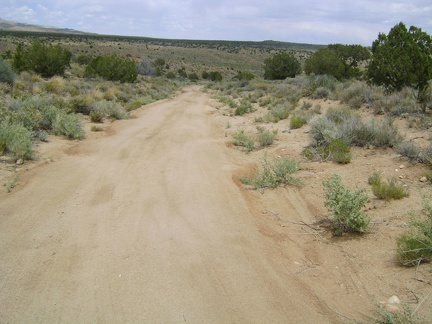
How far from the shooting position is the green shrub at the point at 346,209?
550 centimetres

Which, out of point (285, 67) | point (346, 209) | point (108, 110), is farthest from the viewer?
point (285, 67)

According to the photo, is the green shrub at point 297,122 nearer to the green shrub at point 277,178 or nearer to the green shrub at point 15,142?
the green shrub at point 277,178

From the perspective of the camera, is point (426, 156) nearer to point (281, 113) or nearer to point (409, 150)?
point (409, 150)

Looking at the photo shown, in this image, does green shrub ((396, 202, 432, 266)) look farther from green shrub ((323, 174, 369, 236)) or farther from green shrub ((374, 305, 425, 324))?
green shrub ((374, 305, 425, 324))

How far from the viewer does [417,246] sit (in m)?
4.52

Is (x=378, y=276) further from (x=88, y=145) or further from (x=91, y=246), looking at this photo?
(x=88, y=145)

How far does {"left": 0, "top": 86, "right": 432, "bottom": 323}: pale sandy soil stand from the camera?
4020 millimetres

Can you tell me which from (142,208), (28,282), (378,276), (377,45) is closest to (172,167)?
(142,208)

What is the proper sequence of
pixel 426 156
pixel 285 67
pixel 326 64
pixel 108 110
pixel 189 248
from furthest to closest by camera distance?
pixel 285 67 → pixel 326 64 → pixel 108 110 → pixel 426 156 → pixel 189 248

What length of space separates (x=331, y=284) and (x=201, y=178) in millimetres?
4322

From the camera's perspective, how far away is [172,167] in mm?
9070

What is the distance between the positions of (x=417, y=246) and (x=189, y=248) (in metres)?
2.95

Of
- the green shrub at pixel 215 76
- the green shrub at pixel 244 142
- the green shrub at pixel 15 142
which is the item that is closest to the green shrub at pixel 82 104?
the green shrub at pixel 15 142

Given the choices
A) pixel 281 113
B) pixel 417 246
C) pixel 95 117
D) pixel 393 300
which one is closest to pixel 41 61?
pixel 95 117
